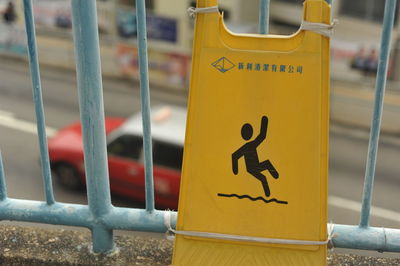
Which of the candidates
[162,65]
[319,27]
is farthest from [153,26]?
[319,27]

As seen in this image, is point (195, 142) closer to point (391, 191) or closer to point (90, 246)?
point (90, 246)

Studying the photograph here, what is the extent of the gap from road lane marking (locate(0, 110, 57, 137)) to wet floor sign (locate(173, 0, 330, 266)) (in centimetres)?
844

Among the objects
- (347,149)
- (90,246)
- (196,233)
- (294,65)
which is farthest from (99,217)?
(347,149)

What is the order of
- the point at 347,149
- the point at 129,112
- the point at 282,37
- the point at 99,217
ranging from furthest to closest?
1. the point at 129,112
2. the point at 347,149
3. the point at 99,217
4. the point at 282,37

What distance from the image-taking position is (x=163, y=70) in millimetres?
12688

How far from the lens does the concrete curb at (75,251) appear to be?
213cm

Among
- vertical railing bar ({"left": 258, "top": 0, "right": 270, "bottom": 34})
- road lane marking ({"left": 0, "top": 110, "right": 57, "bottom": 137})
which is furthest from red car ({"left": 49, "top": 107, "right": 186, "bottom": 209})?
vertical railing bar ({"left": 258, "top": 0, "right": 270, "bottom": 34})

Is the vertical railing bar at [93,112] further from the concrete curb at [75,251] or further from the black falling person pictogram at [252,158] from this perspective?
the black falling person pictogram at [252,158]

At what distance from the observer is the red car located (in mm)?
7051

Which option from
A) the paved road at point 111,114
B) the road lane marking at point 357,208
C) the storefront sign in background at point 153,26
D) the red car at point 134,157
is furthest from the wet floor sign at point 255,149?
the storefront sign in background at point 153,26

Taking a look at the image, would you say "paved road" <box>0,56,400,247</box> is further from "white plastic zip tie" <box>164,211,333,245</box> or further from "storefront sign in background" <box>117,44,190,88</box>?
"white plastic zip tie" <box>164,211,333,245</box>

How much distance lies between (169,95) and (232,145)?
416 inches

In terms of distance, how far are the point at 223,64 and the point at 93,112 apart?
0.53m

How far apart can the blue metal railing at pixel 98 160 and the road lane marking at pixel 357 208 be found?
20.3ft
